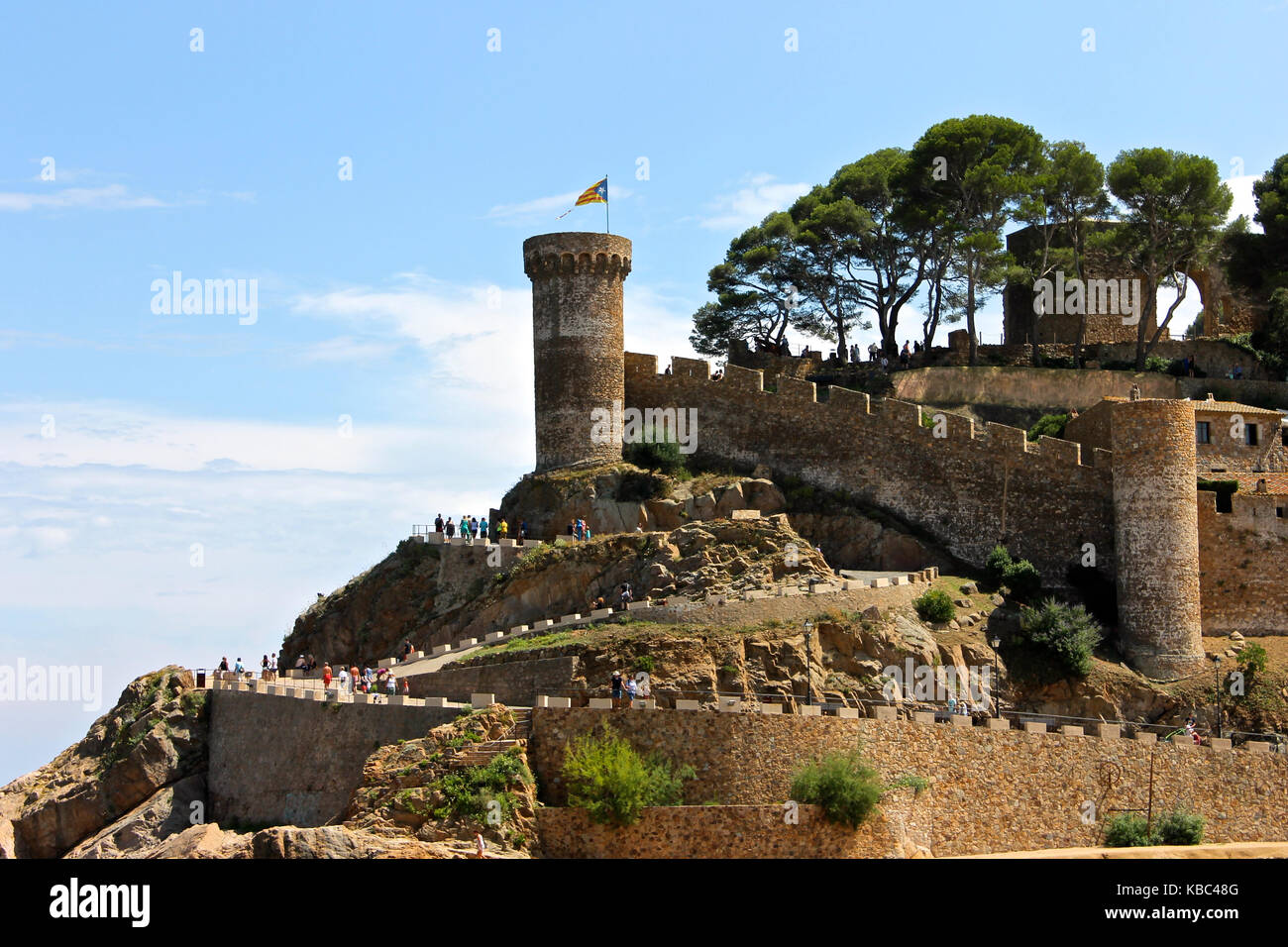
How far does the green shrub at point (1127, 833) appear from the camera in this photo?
1759 inches

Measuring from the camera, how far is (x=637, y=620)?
4897cm

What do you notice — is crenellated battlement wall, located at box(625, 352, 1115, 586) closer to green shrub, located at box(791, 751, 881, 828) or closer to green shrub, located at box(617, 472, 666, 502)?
green shrub, located at box(617, 472, 666, 502)

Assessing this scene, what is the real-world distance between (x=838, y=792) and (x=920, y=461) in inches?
681

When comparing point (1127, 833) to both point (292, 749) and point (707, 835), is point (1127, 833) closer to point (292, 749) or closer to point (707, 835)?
point (707, 835)

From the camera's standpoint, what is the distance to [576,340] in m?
60.4

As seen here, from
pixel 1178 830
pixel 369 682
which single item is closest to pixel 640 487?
pixel 369 682

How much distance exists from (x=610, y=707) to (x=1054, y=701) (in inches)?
517

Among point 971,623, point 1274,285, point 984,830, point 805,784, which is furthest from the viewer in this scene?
point 1274,285

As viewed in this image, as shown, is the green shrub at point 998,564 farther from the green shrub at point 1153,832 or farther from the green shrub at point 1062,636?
the green shrub at point 1153,832

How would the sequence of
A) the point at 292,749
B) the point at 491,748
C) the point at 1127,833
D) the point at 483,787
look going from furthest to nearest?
the point at 292,749 < the point at 1127,833 < the point at 491,748 < the point at 483,787

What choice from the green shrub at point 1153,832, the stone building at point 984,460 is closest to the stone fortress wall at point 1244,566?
the stone building at point 984,460

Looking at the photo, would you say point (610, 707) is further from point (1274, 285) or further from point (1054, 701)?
point (1274, 285)

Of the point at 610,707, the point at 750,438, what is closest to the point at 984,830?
the point at 610,707

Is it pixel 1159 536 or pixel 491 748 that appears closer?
pixel 491 748
